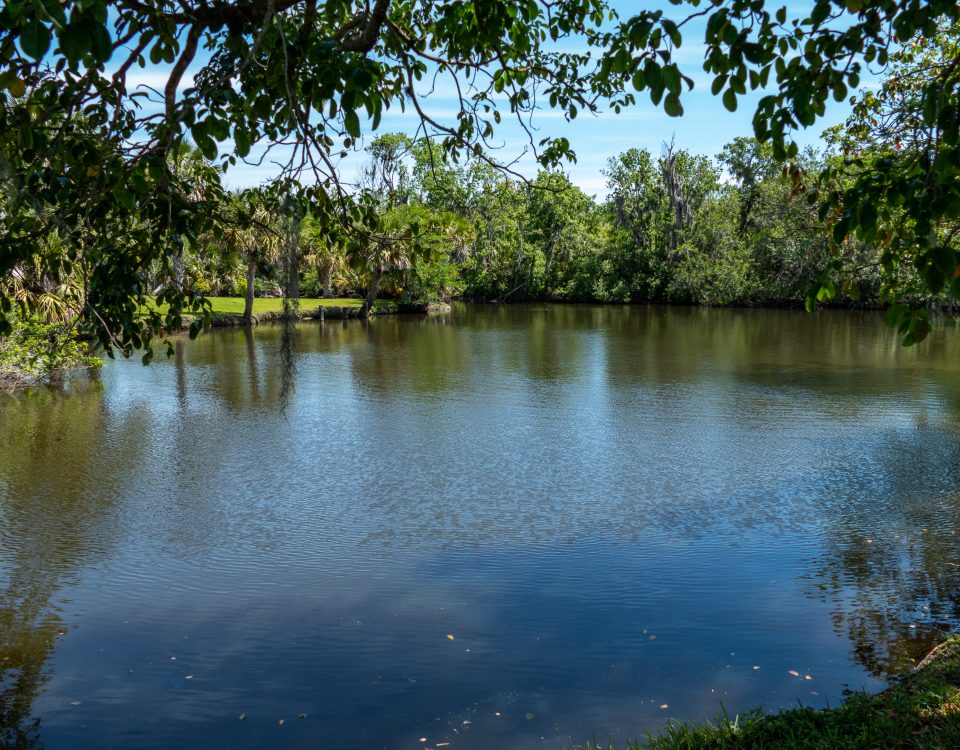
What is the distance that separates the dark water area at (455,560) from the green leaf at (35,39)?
5.71 ft

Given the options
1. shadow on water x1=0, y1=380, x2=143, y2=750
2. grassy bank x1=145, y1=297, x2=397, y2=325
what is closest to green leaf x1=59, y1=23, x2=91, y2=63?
shadow on water x1=0, y1=380, x2=143, y2=750

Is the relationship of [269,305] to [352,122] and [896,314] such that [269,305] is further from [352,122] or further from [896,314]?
[896,314]

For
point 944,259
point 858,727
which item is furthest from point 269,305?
point 944,259

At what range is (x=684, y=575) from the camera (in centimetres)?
766

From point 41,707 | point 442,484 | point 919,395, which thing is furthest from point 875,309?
point 41,707

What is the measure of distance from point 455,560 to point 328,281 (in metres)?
39.8

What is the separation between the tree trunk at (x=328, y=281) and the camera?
4419 centimetres

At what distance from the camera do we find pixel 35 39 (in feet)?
8.30

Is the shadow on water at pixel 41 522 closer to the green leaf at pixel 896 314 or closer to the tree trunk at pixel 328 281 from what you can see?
the green leaf at pixel 896 314

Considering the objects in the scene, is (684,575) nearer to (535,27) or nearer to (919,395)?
(535,27)

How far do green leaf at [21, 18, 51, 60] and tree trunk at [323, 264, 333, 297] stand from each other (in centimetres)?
4072

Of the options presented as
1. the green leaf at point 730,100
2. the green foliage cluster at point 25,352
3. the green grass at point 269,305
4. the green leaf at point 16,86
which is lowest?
the green foliage cluster at point 25,352

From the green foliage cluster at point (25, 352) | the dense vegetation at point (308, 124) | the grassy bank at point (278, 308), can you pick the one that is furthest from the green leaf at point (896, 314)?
the grassy bank at point (278, 308)

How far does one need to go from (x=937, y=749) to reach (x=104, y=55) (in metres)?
4.18
